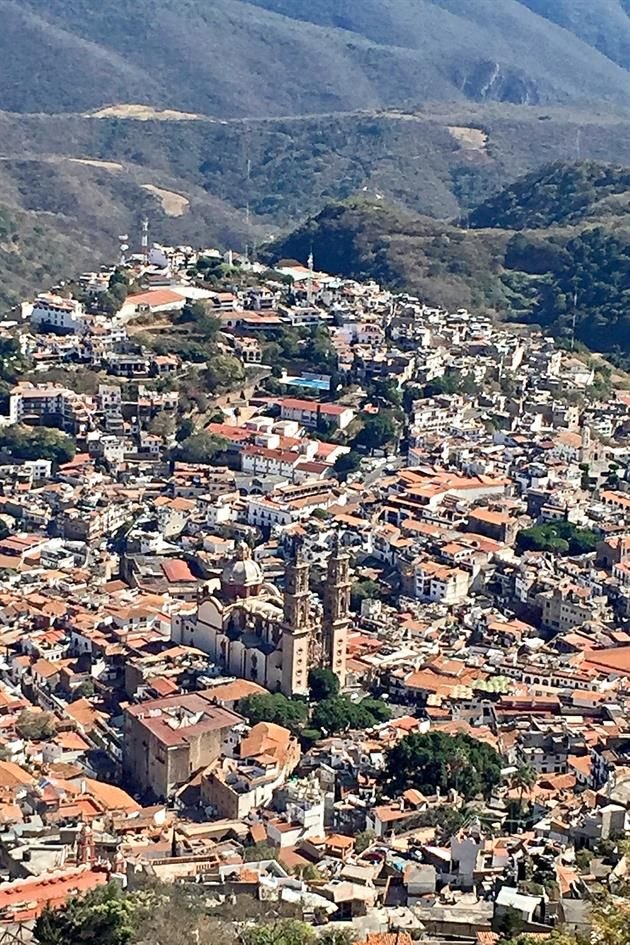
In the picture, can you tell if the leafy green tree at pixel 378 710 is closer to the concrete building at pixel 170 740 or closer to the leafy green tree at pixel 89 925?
the concrete building at pixel 170 740

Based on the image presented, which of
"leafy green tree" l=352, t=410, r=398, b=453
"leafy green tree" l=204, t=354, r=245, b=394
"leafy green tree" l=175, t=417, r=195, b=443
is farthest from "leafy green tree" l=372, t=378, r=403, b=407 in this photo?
"leafy green tree" l=175, t=417, r=195, b=443

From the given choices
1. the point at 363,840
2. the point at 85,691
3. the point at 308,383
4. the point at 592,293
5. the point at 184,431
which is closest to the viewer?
the point at 363,840

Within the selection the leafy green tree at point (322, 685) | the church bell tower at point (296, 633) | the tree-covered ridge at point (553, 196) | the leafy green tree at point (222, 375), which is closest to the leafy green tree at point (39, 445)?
the leafy green tree at point (222, 375)

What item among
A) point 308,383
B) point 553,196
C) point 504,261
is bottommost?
point 308,383

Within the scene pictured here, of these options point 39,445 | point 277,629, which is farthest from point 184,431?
point 277,629

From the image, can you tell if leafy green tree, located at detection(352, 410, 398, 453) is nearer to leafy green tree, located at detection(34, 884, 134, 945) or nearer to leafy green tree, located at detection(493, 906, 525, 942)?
leafy green tree, located at detection(493, 906, 525, 942)

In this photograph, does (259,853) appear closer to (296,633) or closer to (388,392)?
(296,633)
